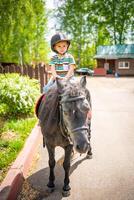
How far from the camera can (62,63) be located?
18.7 ft

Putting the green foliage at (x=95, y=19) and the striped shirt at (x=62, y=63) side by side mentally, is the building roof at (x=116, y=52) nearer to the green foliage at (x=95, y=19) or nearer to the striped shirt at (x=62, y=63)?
the green foliage at (x=95, y=19)

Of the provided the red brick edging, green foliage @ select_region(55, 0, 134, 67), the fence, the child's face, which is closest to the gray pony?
the red brick edging

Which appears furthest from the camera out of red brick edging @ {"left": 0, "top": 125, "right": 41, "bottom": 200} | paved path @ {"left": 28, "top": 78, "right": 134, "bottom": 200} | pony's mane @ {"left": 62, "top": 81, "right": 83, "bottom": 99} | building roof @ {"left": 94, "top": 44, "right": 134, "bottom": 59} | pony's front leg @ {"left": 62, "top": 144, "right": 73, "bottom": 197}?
building roof @ {"left": 94, "top": 44, "right": 134, "bottom": 59}

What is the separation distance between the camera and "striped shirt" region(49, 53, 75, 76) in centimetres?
568

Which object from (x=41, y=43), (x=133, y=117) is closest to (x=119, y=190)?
(x=133, y=117)

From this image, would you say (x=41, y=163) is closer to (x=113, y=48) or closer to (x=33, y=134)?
(x=33, y=134)

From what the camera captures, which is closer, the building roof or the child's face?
the child's face

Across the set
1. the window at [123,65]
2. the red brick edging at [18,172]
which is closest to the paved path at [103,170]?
the red brick edging at [18,172]

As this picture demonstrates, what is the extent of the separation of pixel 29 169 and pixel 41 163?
1.42 ft

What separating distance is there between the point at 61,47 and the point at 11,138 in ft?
9.97

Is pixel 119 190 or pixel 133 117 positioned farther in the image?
pixel 133 117

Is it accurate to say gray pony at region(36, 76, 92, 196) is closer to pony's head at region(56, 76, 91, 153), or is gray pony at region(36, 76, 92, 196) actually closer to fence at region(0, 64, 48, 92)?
pony's head at region(56, 76, 91, 153)

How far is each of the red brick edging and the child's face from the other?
2.16 meters

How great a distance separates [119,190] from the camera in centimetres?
505
